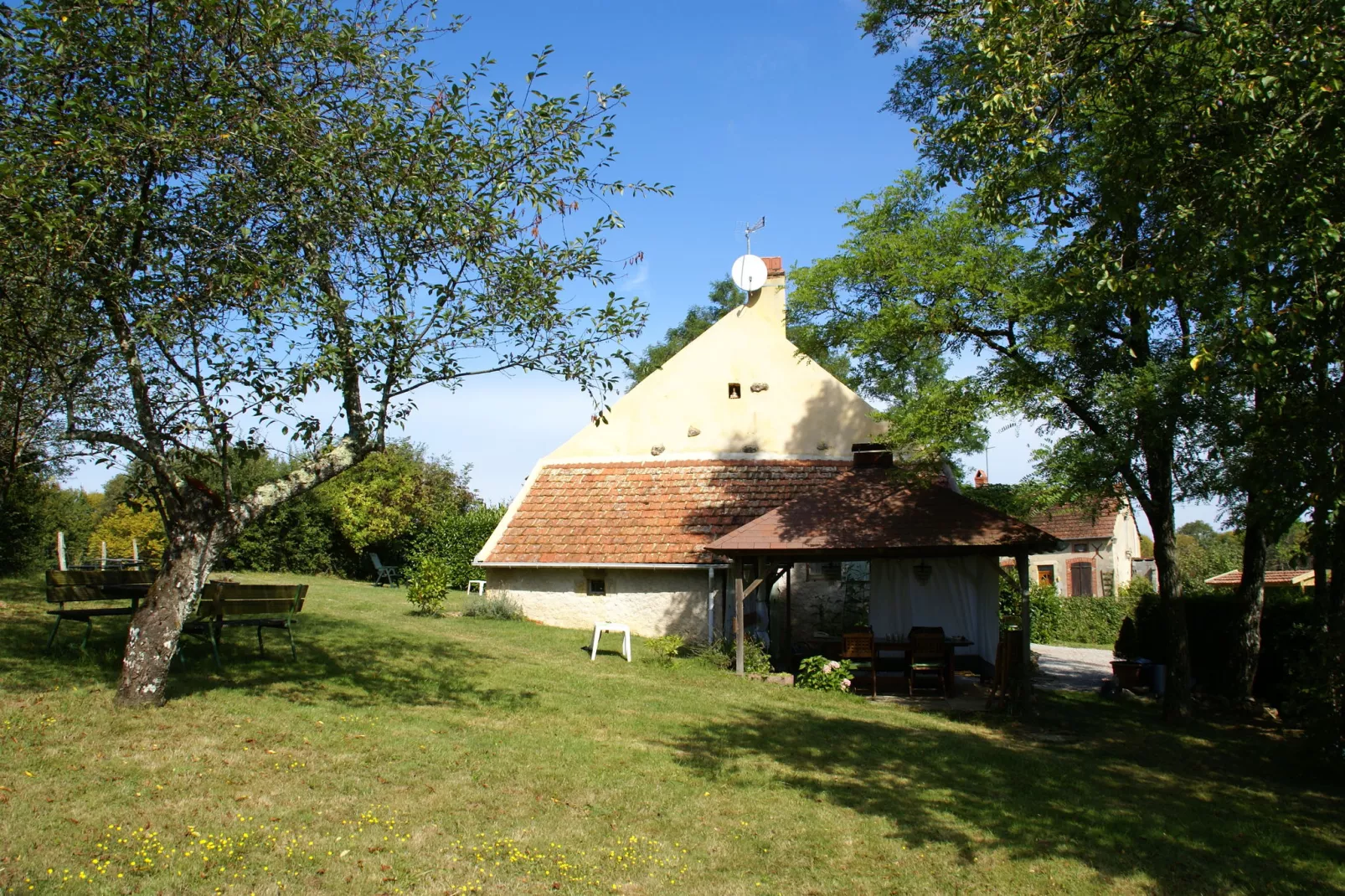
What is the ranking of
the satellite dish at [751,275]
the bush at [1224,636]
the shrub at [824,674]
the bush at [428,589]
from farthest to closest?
the satellite dish at [751,275] → the bush at [428,589] → the bush at [1224,636] → the shrub at [824,674]

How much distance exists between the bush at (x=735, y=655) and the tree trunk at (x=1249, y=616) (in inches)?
317

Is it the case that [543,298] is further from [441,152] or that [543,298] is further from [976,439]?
[976,439]

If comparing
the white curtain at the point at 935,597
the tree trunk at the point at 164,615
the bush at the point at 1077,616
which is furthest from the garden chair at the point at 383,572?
the tree trunk at the point at 164,615

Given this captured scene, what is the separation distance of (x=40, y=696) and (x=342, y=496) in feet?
73.6

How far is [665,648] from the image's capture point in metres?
16.3

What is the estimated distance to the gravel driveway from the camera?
18.5 meters

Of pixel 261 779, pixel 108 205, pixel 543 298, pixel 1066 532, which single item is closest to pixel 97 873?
pixel 261 779

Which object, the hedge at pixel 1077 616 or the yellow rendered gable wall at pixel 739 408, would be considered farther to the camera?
the hedge at pixel 1077 616

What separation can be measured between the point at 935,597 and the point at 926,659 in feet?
6.48

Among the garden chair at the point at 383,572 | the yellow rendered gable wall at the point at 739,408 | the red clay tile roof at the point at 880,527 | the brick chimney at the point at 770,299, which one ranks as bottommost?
the garden chair at the point at 383,572

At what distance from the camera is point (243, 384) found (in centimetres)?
898

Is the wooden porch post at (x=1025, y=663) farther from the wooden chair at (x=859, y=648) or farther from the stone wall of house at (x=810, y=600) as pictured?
the stone wall of house at (x=810, y=600)

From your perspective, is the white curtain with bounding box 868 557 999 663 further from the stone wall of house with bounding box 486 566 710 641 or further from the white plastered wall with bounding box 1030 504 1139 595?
the white plastered wall with bounding box 1030 504 1139 595

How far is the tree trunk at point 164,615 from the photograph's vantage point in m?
8.78
